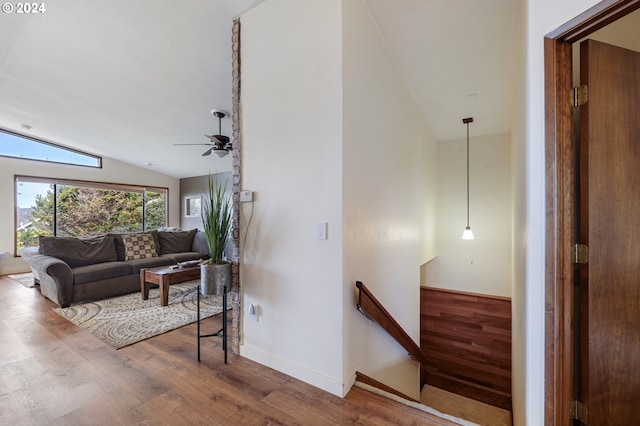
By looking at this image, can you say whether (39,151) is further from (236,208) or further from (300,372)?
(300,372)

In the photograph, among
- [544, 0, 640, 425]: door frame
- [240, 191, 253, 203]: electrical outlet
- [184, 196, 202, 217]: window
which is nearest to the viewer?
[544, 0, 640, 425]: door frame

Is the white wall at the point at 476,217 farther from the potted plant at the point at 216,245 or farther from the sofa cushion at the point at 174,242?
the sofa cushion at the point at 174,242

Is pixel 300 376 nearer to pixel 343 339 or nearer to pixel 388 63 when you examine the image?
pixel 343 339

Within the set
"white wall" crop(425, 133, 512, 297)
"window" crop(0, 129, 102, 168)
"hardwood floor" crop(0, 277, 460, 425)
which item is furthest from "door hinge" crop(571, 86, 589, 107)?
"window" crop(0, 129, 102, 168)

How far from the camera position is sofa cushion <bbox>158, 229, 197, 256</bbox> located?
5.46 meters

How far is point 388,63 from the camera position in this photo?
2.72 meters

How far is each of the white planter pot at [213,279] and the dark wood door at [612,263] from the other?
2186mm

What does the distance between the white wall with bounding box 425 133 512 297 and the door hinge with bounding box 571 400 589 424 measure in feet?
12.2

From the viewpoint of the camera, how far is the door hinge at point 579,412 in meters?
1.22

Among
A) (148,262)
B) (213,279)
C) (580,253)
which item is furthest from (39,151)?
(580,253)

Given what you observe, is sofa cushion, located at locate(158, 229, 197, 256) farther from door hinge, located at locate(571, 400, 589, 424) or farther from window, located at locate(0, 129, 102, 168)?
door hinge, located at locate(571, 400, 589, 424)

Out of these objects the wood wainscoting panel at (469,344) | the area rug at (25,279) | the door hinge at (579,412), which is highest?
the door hinge at (579,412)

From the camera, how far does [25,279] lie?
16.2 feet

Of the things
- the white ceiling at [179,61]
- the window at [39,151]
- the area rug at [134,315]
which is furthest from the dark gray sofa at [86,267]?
the window at [39,151]
